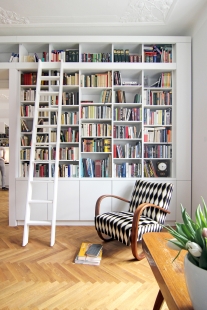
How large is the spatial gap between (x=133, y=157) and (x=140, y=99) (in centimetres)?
97

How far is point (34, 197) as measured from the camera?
2.95 metres

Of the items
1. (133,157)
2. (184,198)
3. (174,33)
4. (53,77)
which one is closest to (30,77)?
(53,77)

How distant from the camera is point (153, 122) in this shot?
303 centimetres

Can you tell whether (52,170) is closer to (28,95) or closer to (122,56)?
(28,95)

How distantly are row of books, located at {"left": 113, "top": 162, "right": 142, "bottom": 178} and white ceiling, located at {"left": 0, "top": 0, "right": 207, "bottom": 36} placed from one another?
2.18 metres

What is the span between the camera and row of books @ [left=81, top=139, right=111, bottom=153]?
3.02 metres

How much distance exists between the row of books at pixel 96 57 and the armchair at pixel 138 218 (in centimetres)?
209

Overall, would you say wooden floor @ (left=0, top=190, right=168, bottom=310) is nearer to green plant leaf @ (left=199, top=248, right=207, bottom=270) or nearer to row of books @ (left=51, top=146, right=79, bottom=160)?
green plant leaf @ (left=199, top=248, right=207, bottom=270)

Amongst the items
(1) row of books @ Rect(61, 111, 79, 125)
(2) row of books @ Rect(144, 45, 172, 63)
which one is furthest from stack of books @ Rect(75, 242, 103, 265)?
(2) row of books @ Rect(144, 45, 172, 63)

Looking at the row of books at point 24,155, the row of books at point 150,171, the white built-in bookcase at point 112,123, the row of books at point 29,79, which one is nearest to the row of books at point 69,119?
the white built-in bookcase at point 112,123

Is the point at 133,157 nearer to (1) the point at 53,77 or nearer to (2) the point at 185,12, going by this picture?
(1) the point at 53,77

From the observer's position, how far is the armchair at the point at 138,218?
6.40 feet

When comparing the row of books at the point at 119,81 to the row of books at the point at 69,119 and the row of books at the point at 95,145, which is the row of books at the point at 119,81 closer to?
the row of books at the point at 69,119

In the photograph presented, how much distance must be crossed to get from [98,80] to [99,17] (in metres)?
0.85
